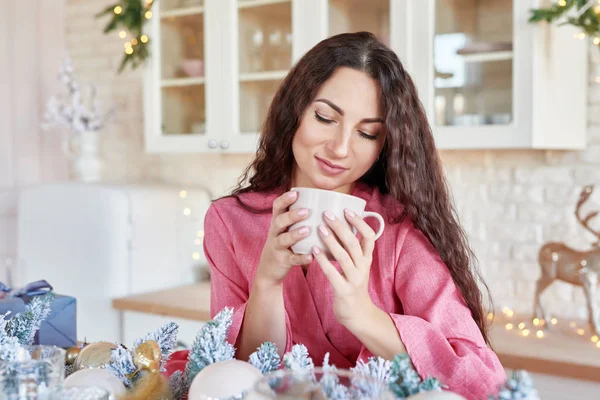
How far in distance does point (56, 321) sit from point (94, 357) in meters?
0.41

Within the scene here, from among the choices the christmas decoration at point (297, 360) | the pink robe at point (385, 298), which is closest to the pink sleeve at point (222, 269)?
the pink robe at point (385, 298)

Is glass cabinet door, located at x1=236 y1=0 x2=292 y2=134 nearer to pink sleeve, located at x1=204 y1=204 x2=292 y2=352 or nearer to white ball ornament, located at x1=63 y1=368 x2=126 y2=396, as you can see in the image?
pink sleeve, located at x1=204 y1=204 x2=292 y2=352

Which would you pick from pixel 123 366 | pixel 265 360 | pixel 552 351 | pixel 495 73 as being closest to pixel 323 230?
pixel 265 360

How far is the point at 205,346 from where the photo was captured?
83cm

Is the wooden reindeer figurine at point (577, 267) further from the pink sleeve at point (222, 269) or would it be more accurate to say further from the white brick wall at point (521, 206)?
the pink sleeve at point (222, 269)

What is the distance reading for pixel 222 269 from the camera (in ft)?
4.66

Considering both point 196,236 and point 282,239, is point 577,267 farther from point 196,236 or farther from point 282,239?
point 196,236

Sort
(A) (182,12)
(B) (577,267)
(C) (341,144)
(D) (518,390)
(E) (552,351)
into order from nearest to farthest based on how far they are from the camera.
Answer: (D) (518,390) < (C) (341,144) < (E) (552,351) < (B) (577,267) < (A) (182,12)

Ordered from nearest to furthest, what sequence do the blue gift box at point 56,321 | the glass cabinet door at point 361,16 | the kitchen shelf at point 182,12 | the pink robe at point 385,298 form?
the pink robe at point 385,298, the blue gift box at point 56,321, the glass cabinet door at point 361,16, the kitchen shelf at point 182,12

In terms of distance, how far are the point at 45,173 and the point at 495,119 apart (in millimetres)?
2276

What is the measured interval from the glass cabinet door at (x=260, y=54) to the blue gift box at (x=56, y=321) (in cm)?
132

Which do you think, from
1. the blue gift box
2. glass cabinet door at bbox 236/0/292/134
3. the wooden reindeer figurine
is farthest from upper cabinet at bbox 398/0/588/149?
the blue gift box

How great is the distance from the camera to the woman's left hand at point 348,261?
945 millimetres

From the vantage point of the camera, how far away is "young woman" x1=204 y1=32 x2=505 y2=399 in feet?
3.35
